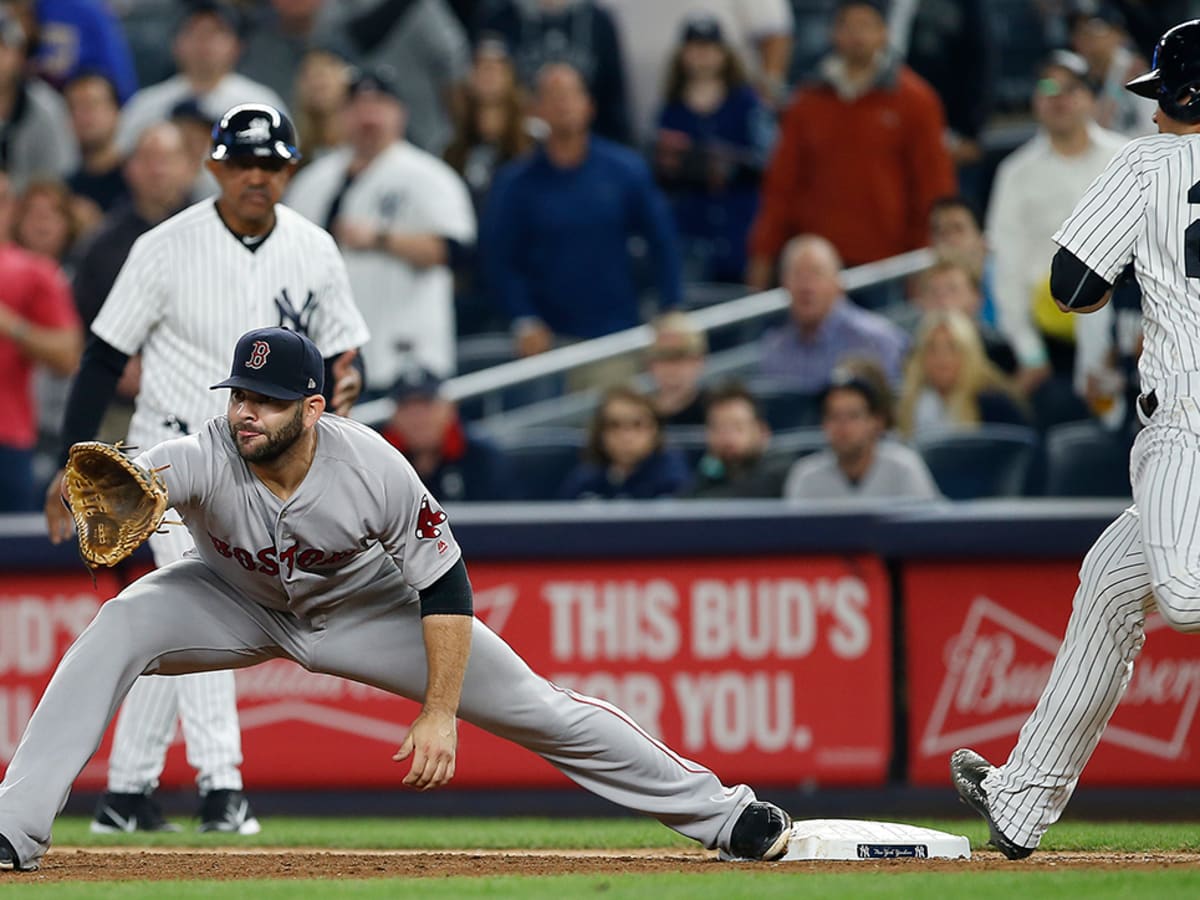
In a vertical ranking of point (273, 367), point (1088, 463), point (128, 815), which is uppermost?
point (273, 367)

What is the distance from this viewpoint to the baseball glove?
499cm

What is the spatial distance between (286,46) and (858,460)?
5.37 meters

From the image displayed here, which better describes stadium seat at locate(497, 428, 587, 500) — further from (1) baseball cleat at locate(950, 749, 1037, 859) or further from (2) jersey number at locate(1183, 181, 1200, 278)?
(2) jersey number at locate(1183, 181, 1200, 278)

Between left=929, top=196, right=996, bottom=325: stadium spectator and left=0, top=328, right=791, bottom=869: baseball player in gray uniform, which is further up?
left=929, top=196, right=996, bottom=325: stadium spectator

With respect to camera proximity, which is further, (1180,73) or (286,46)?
(286,46)

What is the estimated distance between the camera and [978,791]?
5609mm

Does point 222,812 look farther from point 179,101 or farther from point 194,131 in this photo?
point 179,101

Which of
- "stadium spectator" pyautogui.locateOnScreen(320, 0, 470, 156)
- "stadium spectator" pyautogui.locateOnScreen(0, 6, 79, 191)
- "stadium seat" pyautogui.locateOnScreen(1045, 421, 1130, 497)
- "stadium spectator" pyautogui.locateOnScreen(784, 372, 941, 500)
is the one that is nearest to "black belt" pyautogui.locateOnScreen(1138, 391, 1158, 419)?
"stadium spectator" pyautogui.locateOnScreen(784, 372, 941, 500)

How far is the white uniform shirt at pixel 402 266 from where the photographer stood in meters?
10.3

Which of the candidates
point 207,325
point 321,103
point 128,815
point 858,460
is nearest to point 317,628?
point 207,325

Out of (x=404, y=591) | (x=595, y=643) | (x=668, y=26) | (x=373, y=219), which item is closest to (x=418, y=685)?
(x=404, y=591)

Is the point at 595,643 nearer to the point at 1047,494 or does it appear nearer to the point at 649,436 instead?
the point at 649,436

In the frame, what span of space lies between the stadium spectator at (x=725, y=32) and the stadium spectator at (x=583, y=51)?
0.64 ft

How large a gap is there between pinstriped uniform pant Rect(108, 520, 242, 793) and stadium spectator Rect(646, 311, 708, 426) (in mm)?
3743
